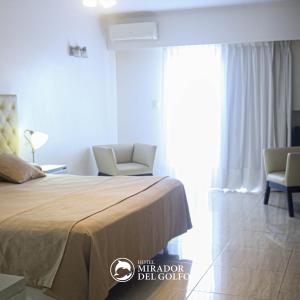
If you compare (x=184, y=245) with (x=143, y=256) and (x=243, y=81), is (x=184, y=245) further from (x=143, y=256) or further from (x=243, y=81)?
(x=243, y=81)

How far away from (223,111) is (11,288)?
18.1ft

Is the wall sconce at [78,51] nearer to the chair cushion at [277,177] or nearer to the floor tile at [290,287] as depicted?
the chair cushion at [277,177]

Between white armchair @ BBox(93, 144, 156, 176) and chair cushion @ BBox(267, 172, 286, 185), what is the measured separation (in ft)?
5.12

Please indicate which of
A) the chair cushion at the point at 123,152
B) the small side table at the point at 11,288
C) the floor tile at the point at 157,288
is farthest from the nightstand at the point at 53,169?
the small side table at the point at 11,288

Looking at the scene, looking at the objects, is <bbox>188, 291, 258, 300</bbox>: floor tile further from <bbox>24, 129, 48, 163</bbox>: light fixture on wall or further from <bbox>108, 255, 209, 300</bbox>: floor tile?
<bbox>24, 129, 48, 163</bbox>: light fixture on wall

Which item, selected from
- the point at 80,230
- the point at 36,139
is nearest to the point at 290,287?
the point at 80,230

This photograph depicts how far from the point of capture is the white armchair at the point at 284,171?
15.8 feet

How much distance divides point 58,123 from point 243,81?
263cm

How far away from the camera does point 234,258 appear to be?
357 centimetres

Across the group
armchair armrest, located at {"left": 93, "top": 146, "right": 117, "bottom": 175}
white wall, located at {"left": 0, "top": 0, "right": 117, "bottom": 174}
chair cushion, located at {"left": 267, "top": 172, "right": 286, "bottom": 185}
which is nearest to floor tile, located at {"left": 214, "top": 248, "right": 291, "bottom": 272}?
chair cushion, located at {"left": 267, "top": 172, "right": 286, "bottom": 185}

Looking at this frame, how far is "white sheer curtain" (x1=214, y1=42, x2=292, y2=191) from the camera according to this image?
19.9ft

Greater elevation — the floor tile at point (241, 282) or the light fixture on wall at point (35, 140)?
the light fixture on wall at point (35, 140)

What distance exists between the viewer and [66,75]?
219 inches

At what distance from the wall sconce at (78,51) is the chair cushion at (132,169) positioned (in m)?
1.54
